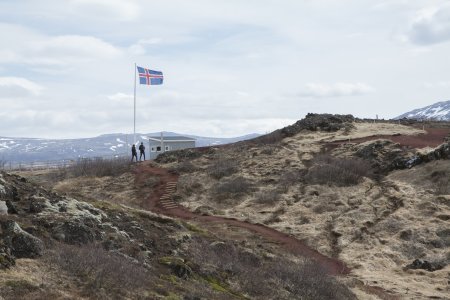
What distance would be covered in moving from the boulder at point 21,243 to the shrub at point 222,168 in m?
31.1

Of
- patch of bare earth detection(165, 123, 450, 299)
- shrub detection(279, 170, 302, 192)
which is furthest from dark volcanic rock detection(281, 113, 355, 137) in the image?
shrub detection(279, 170, 302, 192)

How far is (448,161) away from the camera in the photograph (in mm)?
36500

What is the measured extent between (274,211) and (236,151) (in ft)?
58.9

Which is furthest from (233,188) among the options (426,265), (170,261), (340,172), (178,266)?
(178,266)

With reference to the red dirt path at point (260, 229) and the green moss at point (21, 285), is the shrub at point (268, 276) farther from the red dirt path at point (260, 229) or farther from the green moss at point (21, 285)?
the green moss at point (21, 285)

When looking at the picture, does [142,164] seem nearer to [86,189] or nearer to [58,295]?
[86,189]

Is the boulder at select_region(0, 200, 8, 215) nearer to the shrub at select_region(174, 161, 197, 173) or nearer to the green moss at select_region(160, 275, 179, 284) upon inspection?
the green moss at select_region(160, 275, 179, 284)

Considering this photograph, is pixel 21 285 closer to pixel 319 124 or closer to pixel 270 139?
pixel 270 139

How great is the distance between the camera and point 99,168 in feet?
167

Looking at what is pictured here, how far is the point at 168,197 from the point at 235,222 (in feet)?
30.2

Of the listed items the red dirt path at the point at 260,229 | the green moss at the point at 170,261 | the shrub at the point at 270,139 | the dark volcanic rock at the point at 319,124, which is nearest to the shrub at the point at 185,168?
the red dirt path at the point at 260,229

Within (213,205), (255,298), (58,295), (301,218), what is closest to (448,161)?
(301,218)

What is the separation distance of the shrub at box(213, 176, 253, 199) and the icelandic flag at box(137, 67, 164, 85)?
850 inches

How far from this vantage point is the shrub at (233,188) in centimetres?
3933
